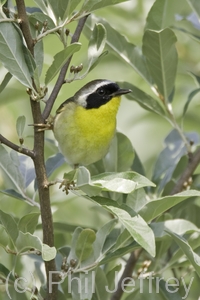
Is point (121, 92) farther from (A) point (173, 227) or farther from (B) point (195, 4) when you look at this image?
(A) point (173, 227)

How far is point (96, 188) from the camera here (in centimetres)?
223

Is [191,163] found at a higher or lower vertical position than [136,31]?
lower

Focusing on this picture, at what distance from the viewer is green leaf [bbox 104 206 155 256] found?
82.4 inches

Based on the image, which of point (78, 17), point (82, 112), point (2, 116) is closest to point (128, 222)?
point (78, 17)

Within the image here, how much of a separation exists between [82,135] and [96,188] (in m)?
1.26

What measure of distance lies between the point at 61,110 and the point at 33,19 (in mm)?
1035

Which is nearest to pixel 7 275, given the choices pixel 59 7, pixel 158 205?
pixel 158 205

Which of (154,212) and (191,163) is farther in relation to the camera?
(191,163)

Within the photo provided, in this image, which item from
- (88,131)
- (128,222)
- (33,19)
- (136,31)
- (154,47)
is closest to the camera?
(128,222)

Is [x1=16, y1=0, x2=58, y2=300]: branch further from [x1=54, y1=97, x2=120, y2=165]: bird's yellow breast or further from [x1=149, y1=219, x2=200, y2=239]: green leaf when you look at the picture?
[x1=54, y1=97, x2=120, y2=165]: bird's yellow breast

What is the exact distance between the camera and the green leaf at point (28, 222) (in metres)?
2.60

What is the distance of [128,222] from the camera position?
85.1 inches

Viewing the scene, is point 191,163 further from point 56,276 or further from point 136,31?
point 136,31

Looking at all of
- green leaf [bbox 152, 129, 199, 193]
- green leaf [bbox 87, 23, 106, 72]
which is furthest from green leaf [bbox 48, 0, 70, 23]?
green leaf [bbox 152, 129, 199, 193]
